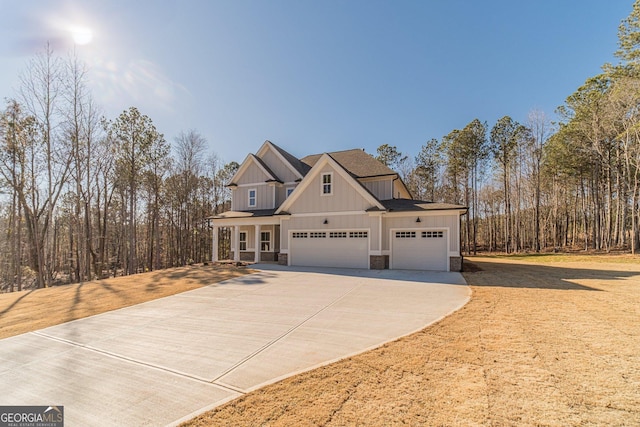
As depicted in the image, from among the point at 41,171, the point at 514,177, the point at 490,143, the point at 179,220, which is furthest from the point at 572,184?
the point at 41,171

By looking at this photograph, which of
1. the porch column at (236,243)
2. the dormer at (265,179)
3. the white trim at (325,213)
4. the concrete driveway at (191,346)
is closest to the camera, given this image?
the concrete driveway at (191,346)

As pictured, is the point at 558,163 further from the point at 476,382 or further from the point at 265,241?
the point at 476,382

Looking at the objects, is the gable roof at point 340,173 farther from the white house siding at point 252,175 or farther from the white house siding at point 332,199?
the white house siding at point 252,175

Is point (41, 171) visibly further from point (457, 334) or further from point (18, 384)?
point (457, 334)

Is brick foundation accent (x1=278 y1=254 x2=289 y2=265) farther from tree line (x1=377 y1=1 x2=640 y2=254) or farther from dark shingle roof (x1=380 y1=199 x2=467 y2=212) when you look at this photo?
tree line (x1=377 y1=1 x2=640 y2=254)

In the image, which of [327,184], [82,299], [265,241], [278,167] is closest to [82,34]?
[82,299]

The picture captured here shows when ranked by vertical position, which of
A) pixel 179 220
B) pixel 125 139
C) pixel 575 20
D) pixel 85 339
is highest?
pixel 575 20

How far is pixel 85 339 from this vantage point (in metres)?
5.51

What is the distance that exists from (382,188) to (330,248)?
599 centimetres

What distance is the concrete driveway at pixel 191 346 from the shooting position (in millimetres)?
3375

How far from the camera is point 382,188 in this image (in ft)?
60.0

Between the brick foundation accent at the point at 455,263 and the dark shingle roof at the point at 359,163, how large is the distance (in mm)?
6802

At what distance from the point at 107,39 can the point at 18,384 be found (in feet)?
40.7

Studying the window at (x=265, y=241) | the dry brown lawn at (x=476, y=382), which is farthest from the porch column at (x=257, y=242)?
the dry brown lawn at (x=476, y=382)
